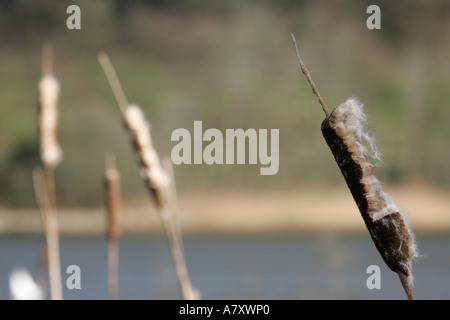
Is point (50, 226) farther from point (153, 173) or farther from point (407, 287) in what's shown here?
point (407, 287)

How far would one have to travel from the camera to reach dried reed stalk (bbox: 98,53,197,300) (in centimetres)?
219

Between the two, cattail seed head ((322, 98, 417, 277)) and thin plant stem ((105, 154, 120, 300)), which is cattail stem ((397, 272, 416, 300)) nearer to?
cattail seed head ((322, 98, 417, 277))

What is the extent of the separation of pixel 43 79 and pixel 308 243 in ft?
177

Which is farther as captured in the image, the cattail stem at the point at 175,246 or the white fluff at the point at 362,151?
the cattail stem at the point at 175,246

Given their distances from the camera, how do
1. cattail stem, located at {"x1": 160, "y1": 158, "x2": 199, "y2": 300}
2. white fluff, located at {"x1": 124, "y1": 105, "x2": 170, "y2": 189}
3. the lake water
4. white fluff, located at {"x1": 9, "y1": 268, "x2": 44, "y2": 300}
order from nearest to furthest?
white fluff, located at {"x1": 124, "y1": 105, "x2": 170, "y2": 189}, cattail stem, located at {"x1": 160, "y1": 158, "x2": 199, "y2": 300}, white fluff, located at {"x1": 9, "y1": 268, "x2": 44, "y2": 300}, the lake water

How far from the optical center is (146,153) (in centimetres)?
219

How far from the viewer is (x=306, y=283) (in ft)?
93.8

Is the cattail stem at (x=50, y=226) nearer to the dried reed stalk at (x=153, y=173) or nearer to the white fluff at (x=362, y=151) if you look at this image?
the dried reed stalk at (x=153, y=173)

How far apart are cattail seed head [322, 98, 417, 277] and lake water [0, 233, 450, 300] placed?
10.2 meters

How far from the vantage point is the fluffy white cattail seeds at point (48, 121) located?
2275 millimetres

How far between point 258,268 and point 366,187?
3782 centimetres

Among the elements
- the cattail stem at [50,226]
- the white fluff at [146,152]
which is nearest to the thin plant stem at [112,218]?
the cattail stem at [50,226]

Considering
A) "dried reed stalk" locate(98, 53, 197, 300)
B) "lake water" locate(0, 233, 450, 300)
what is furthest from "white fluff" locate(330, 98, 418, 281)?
"lake water" locate(0, 233, 450, 300)

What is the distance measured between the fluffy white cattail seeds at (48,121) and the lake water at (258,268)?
366 inches
